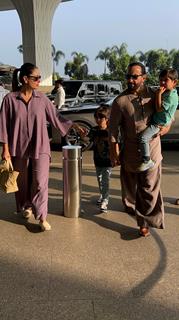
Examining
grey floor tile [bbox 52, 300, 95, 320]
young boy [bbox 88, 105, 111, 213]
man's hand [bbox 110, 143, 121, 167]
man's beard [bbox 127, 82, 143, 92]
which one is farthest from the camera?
young boy [bbox 88, 105, 111, 213]

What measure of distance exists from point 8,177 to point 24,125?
1.92 ft

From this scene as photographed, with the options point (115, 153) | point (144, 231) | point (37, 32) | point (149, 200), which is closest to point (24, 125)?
point (115, 153)

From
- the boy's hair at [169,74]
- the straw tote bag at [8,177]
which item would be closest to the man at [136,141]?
the boy's hair at [169,74]

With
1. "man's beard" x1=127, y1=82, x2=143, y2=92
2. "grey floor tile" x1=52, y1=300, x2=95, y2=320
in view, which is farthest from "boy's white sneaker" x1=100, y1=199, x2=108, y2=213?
"grey floor tile" x1=52, y1=300, x2=95, y2=320

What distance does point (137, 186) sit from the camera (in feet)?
17.3

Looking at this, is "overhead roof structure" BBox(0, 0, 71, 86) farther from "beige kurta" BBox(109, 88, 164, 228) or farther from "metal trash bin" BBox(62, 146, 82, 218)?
"beige kurta" BBox(109, 88, 164, 228)

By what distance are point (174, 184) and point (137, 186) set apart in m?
2.78

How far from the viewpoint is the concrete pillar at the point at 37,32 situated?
143 feet

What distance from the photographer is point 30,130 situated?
5.33 m

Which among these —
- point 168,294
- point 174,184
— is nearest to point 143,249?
point 168,294

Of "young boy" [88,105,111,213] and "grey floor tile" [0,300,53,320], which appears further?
"young boy" [88,105,111,213]

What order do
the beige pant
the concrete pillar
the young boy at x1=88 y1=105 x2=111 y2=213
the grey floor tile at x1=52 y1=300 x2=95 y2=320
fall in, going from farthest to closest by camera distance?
1. the concrete pillar
2. the young boy at x1=88 y1=105 x2=111 y2=213
3. the beige pant
4. the grey floor tile at x1=52 y1=300 x2=95 y2=320

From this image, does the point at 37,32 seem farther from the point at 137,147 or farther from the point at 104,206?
the point at 137,147

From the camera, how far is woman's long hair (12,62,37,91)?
5.25m
